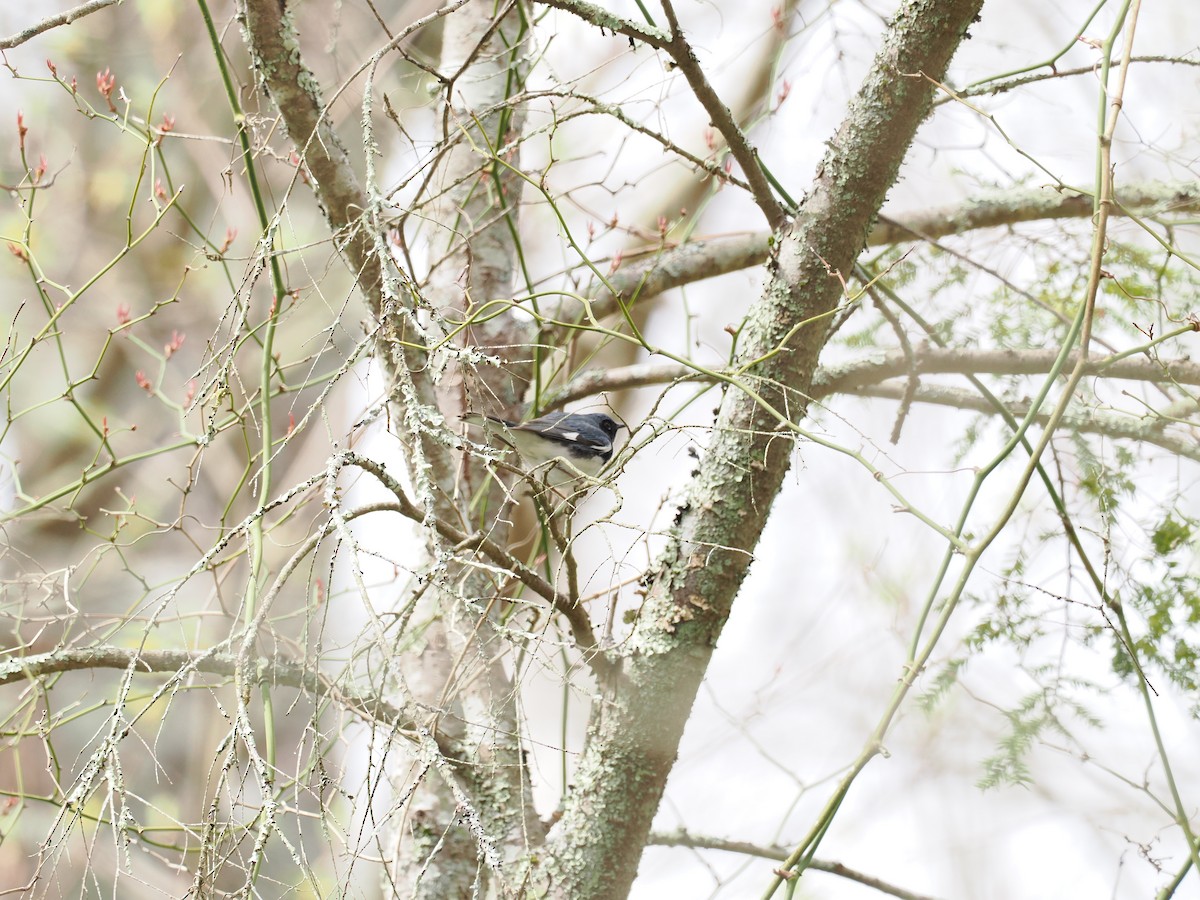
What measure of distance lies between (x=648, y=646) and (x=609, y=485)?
1.99ft

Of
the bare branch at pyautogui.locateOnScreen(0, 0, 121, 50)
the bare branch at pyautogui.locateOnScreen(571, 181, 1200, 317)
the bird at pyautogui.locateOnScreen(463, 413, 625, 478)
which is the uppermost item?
the bare branch at pyautogui.locateOnScreen(571, 181, 1200, 317)

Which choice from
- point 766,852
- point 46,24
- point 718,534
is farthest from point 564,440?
point 46,24

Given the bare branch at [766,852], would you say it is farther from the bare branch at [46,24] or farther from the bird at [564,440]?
the bare branch at [46,24]

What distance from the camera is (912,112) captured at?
73.1 inches

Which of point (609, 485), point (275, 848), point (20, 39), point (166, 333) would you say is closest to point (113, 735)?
point (609, 485)

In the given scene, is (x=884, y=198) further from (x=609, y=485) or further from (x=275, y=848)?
(x=275, y=848)

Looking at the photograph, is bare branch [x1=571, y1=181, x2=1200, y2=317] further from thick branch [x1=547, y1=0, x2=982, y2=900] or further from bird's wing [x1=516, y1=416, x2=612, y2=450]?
thick branch [x1=547, y1=0, x2=982, y2=900]

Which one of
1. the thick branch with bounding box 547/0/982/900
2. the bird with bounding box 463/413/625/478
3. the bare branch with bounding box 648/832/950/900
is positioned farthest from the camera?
the bird with bounding box 463/413/625/478

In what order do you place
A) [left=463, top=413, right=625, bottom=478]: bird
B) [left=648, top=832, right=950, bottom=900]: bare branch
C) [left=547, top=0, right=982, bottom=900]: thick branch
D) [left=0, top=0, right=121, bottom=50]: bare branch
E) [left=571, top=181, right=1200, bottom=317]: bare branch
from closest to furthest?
[left=0, top=0, right=121, bottom=50]: bare branch
[left=547, top=0, right=982, bottom=900]: thick branch
[left=648, top=832, right=950, bottom=900]: bare branch
[left=463, top=413, right=625, bottom=478]: bird
[left=571, top=181, right=1200, bottom=317]: bare branch

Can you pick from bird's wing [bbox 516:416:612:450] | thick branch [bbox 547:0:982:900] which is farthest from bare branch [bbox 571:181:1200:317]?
thick branch [bbox 547:0:982:900]

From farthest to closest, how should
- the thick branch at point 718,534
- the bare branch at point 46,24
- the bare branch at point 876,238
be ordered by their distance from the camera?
the bare branch at point 876,238 → the thick branch at point 718,534 → the bare branch at point 46,24

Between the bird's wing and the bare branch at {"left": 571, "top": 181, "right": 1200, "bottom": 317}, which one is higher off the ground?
the bare branch at {"left": 571, "top": 181, "right": 1200, "bottom": 317}

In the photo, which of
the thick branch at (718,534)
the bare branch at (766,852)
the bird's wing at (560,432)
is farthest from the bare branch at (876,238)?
the bare branch at (766,852)

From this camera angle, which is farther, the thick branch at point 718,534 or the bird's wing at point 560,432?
the bird's wing at point 560,432
